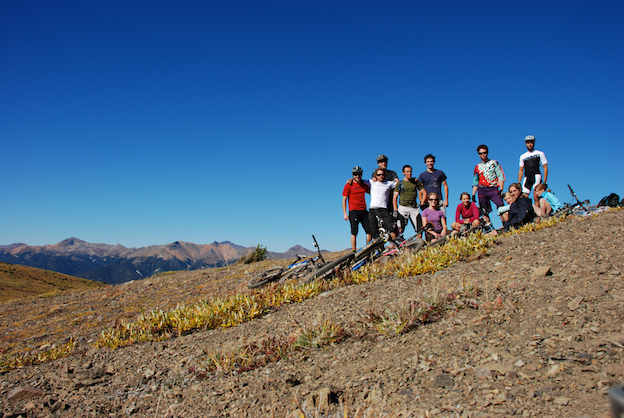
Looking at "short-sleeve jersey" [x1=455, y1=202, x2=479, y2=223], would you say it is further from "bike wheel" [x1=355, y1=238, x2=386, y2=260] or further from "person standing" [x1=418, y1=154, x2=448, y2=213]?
"bike wheel" [x1=355, y1=238, x2=386, y2=260]

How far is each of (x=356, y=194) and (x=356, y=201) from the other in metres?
0.17

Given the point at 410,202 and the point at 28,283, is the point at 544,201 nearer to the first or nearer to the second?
the point at 410,202

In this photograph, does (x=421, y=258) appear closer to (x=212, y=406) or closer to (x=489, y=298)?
(x=489, y=298)

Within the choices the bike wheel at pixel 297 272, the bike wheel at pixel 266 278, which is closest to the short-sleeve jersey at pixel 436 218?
the bike wheel at pixel 297 272

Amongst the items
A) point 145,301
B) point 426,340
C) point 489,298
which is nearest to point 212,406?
point 426,340

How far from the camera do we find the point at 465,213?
9.50 metres

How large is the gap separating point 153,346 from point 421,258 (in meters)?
4.58

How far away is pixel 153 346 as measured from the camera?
4.79m

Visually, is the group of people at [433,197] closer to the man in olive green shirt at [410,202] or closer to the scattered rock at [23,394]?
the man in olive green shirt at [410,202]

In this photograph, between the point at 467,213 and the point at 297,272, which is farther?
the point at 467,213

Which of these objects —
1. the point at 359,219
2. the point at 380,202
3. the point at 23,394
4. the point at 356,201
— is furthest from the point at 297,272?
the point at 23,394

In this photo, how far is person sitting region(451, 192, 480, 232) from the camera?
9312 millimetres

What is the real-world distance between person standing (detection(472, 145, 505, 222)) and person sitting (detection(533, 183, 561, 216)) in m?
1.74

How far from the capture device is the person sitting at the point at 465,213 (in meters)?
9.31
